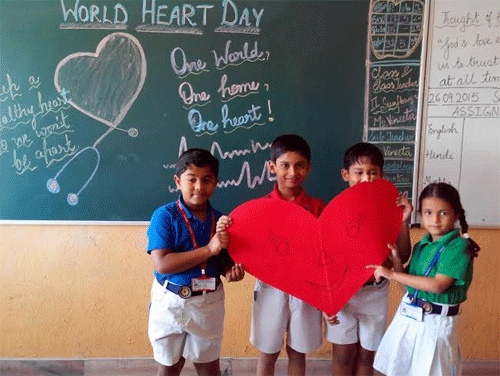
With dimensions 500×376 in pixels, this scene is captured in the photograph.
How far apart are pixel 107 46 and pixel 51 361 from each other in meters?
1.80

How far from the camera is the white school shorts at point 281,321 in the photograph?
1753 mm

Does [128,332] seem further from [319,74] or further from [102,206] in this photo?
[319,74]

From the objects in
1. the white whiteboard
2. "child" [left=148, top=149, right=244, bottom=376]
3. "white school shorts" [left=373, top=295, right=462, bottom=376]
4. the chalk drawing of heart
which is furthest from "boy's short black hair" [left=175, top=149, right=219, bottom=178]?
the white whiteboard

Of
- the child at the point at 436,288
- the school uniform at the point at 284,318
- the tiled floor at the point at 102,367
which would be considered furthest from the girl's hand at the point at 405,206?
the tiled floor at the point at 102,367

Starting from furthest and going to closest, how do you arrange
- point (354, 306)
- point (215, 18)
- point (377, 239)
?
point (215, 18) → point (354, 306) → point (377, 239)

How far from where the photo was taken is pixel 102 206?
2307 millimetres

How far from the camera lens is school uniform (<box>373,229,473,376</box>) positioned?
149 cm

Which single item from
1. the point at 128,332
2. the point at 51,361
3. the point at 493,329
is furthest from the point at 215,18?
the point at 493,329

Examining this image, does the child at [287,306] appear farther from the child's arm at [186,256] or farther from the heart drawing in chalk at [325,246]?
the child's arm at [186,256]

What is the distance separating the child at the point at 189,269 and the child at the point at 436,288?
25.0 inches

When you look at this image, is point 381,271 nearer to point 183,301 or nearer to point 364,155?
point 364,155

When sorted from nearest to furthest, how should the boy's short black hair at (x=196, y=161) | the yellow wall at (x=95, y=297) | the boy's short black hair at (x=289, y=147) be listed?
the boy's short black hair at (x=196, y=161) < the boy's short black hair at (x=289, y=147) < the yellow wall at (x=95, y=297)

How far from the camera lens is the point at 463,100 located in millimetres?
2260

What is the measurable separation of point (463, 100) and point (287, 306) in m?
1.46
